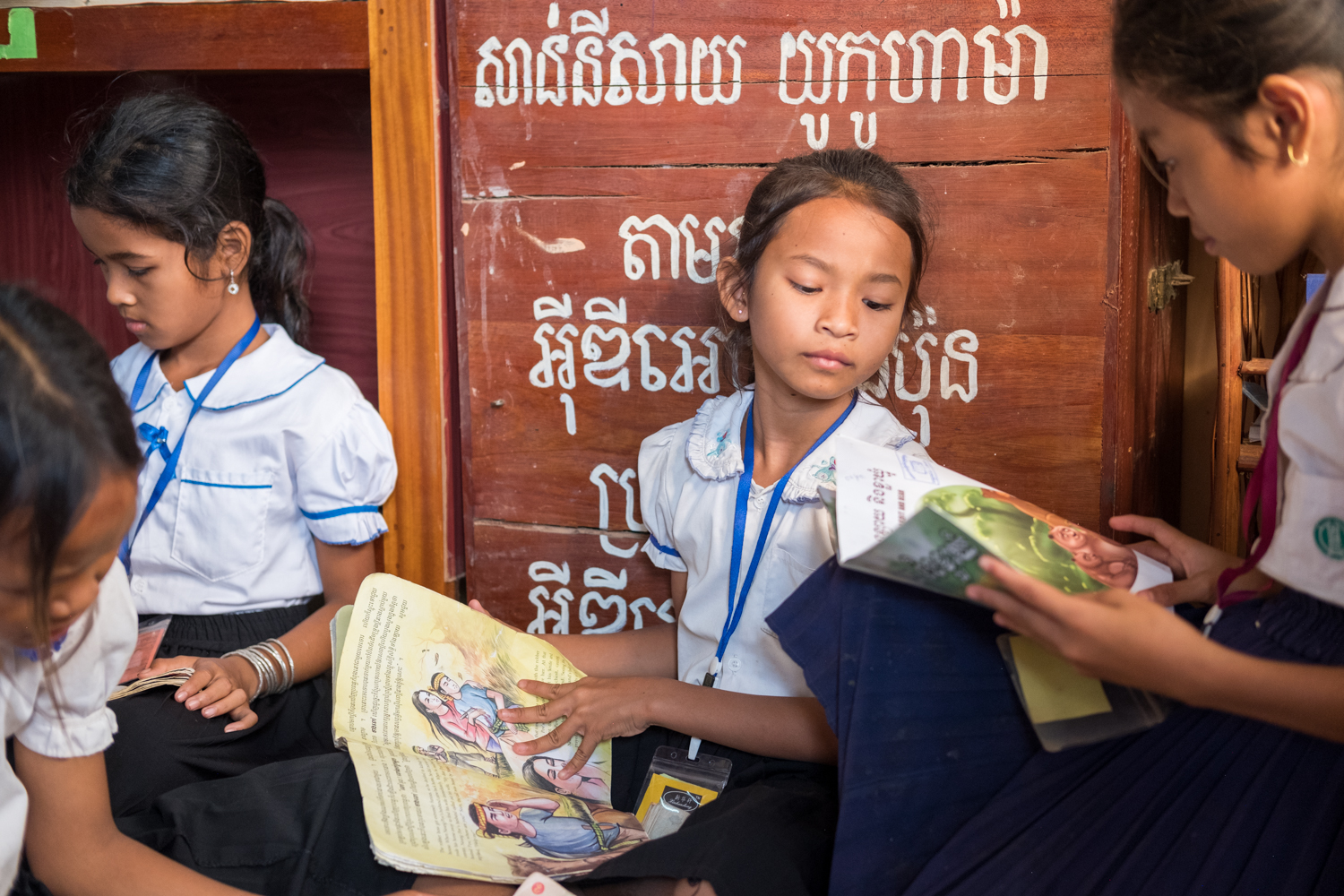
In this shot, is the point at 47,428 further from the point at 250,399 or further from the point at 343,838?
the point at 250,399

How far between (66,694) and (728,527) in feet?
2.71

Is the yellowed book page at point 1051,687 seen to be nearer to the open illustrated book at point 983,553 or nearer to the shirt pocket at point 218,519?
the open illustrated book at point 983,553

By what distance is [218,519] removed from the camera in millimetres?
1714

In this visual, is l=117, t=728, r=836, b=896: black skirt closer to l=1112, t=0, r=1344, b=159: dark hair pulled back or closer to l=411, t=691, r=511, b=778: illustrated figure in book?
l=411, t=691, r=511, b=778: illustrated figure in book

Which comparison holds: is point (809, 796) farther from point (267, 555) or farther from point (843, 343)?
point (267, 555)

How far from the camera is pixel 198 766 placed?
149cm

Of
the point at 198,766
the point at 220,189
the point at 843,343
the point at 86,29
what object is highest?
the point at 86,29

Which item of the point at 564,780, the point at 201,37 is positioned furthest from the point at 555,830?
the point at 201,37

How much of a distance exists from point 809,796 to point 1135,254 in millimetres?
889

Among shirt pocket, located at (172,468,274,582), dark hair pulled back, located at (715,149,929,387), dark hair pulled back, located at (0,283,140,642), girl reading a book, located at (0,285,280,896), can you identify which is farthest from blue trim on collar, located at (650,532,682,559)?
dark hair pulled back, located at (0,283,140,642)

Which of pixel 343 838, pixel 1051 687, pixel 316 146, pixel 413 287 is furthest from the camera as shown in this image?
pixel 316 146

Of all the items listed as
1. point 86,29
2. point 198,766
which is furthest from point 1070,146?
point 86,29

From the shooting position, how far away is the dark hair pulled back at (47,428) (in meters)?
0.86

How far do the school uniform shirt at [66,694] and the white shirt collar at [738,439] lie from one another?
0.77 metres
